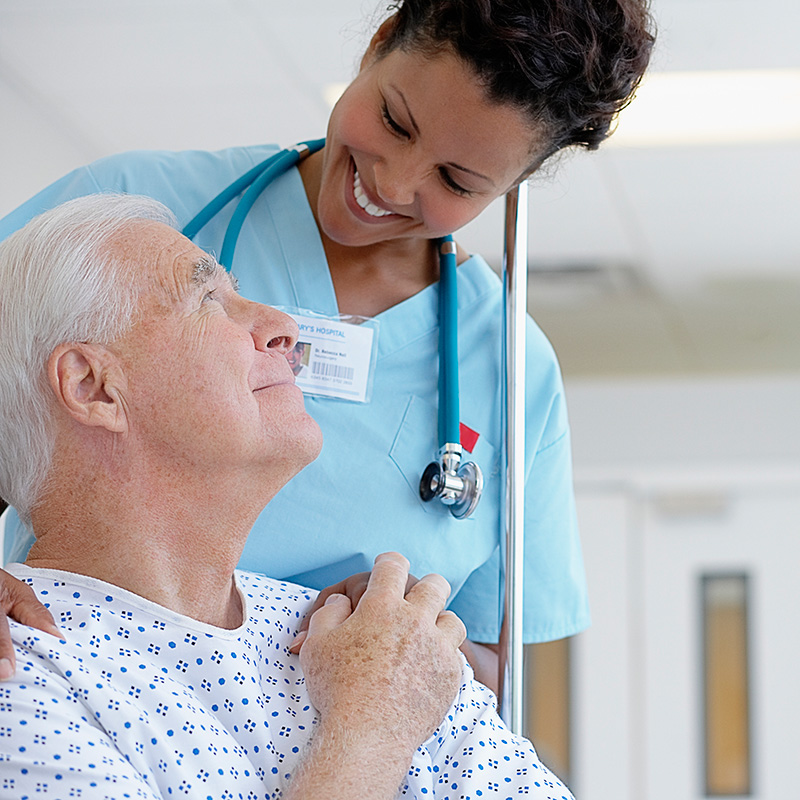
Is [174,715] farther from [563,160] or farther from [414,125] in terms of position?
[563,160]

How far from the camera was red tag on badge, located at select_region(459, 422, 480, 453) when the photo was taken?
1.44 m

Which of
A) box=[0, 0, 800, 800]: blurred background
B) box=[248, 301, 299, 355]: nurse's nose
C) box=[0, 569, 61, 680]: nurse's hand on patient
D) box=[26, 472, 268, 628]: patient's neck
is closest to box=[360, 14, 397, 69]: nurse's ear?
box=[0, 0, 800, 800]: blurred background

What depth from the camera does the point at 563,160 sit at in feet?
4.91

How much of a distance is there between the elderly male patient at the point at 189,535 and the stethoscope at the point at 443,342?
17cm

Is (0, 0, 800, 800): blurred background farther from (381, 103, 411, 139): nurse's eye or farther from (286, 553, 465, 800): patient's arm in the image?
(286, 553, 465, 800): patient's arm

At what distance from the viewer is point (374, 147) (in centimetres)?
127

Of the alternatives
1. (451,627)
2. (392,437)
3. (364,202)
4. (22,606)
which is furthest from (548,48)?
(22,606)

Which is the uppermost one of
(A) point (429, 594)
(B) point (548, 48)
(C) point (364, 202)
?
(B) point (548, 48)

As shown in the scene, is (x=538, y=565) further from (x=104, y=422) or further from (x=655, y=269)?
(x=655, y=269)

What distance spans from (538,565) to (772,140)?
1582 millimetres

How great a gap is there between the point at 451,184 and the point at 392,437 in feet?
1.02

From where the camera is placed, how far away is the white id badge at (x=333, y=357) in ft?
4.51

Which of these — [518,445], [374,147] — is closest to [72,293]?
[374,147]

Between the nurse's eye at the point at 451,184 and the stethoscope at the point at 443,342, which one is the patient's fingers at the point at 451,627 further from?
the nurse's eye at the point at 451,184
